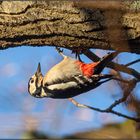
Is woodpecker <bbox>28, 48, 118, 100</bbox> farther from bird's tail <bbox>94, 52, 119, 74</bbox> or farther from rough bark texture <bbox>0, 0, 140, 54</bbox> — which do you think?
rough bark texture <bbox>0, 0, 140, 54</bbox>

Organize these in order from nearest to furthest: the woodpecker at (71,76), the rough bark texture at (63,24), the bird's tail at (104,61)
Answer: the rough bark texture at (63,24) → the bird's tail at (104,61) → the woodpecker at (71,76)

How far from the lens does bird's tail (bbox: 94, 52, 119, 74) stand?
1.26 metres

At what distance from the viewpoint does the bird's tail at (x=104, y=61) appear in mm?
1261

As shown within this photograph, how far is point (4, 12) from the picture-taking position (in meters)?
1.25

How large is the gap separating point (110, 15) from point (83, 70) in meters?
0.72

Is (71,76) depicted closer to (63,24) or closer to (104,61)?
(104,61)

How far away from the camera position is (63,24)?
1190mm

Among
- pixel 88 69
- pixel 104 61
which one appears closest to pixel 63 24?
pixel 104 61

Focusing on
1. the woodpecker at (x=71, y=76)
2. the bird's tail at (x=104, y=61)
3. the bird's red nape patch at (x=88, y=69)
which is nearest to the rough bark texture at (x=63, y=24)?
the bird's tail at (x=104, y=61)

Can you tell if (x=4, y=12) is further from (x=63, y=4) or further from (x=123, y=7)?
(x=123, y=7)

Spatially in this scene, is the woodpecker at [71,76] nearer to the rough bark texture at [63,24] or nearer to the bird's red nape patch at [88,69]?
the bird's red nape patch at [88,69]

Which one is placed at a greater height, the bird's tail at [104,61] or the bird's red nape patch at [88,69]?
the bird's red nape patch at [88,69]

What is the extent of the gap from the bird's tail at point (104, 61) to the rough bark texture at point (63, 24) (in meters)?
0.07

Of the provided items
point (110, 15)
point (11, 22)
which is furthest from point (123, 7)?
point (11, 22)
